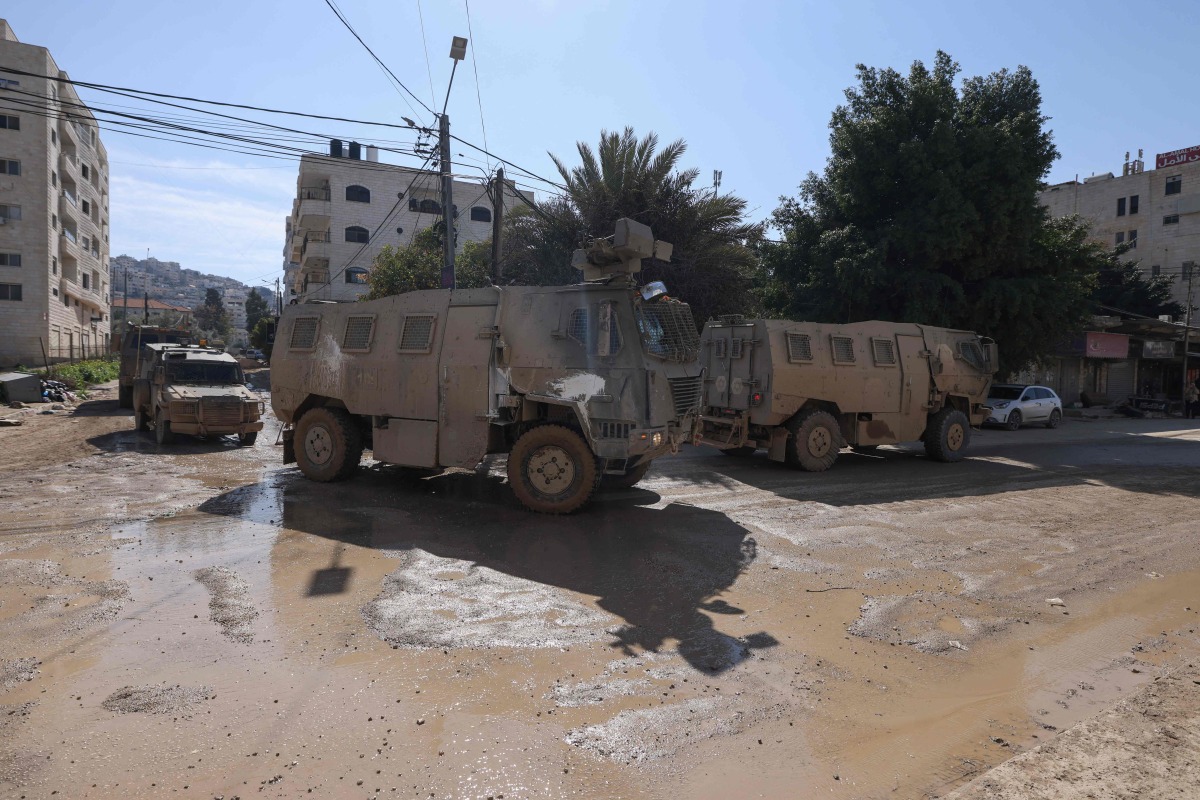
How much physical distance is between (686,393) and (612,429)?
1.40m

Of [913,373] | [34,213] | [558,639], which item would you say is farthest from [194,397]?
[34,213]

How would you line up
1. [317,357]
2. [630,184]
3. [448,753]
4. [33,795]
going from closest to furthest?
[33,795], [448,753], [317,357], [630,184]

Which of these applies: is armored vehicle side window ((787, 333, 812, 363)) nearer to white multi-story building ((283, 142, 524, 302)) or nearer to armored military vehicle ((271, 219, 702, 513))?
armored military vehicle ((271, 219, 702, 513))

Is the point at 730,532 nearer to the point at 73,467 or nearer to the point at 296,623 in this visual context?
the point at 296,623

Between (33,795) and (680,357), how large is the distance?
7.50 meters

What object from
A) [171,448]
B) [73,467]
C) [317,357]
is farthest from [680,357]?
[171,448]

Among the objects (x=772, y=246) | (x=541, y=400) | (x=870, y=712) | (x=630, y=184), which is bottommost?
(x=870, y=712)

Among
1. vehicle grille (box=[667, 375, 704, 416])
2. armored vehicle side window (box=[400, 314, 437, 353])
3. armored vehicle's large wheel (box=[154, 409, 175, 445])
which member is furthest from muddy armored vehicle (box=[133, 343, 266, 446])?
vehicle grille (box=[667, 375, 704, 416])

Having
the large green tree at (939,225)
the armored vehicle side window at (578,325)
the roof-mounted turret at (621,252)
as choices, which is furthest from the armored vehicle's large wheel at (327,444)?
the large green tree at (939,225)

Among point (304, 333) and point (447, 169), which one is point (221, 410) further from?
point (447, 169)

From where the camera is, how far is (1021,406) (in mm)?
24312

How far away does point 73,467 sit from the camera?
1157cm

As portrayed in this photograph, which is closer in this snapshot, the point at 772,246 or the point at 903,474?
the point at 903,474

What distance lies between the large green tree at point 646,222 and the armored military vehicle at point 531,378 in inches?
436
